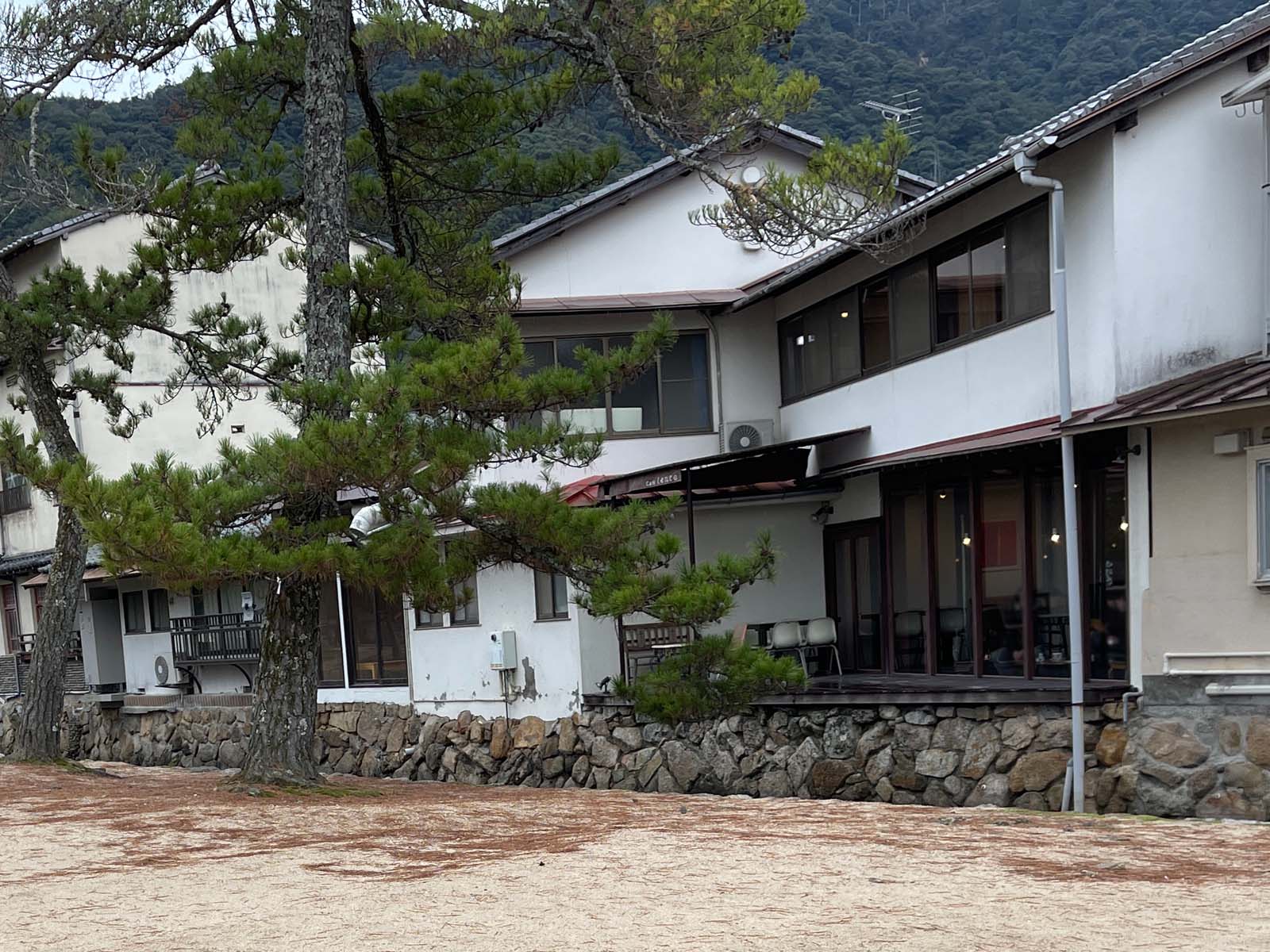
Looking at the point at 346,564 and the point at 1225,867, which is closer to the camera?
the point at 1225,867

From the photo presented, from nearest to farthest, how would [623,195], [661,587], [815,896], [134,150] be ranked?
[815,896] → [661,587] → [623,195] → [134,150]

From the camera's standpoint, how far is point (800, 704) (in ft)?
49.6

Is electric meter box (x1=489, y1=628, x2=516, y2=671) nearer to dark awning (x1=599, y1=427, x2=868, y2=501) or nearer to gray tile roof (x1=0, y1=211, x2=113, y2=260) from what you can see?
A: dark awning (x1=599, y1=427, x2=868, y2=501)

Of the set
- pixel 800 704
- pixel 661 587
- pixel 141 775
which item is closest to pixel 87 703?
pixel 141 775

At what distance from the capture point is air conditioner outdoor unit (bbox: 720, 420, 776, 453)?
19984 mm

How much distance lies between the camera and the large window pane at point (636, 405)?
19938 mm

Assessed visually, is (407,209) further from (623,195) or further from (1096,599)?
(1096,599)

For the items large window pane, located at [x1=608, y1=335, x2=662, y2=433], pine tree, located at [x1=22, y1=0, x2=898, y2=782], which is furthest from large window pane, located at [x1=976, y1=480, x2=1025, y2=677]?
large window pane, located at [x1=608, y1=335, x2=662, y2=433]

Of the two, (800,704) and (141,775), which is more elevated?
(800,704)

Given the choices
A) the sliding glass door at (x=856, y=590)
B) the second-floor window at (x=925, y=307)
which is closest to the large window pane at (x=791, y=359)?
the second-floor window at (x=925, y=307)

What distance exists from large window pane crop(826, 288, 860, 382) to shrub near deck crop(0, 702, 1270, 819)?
520cm

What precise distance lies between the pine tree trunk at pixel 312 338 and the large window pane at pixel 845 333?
7.55 meters

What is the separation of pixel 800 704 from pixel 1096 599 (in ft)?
11.2

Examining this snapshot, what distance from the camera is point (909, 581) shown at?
16844 millimetres
